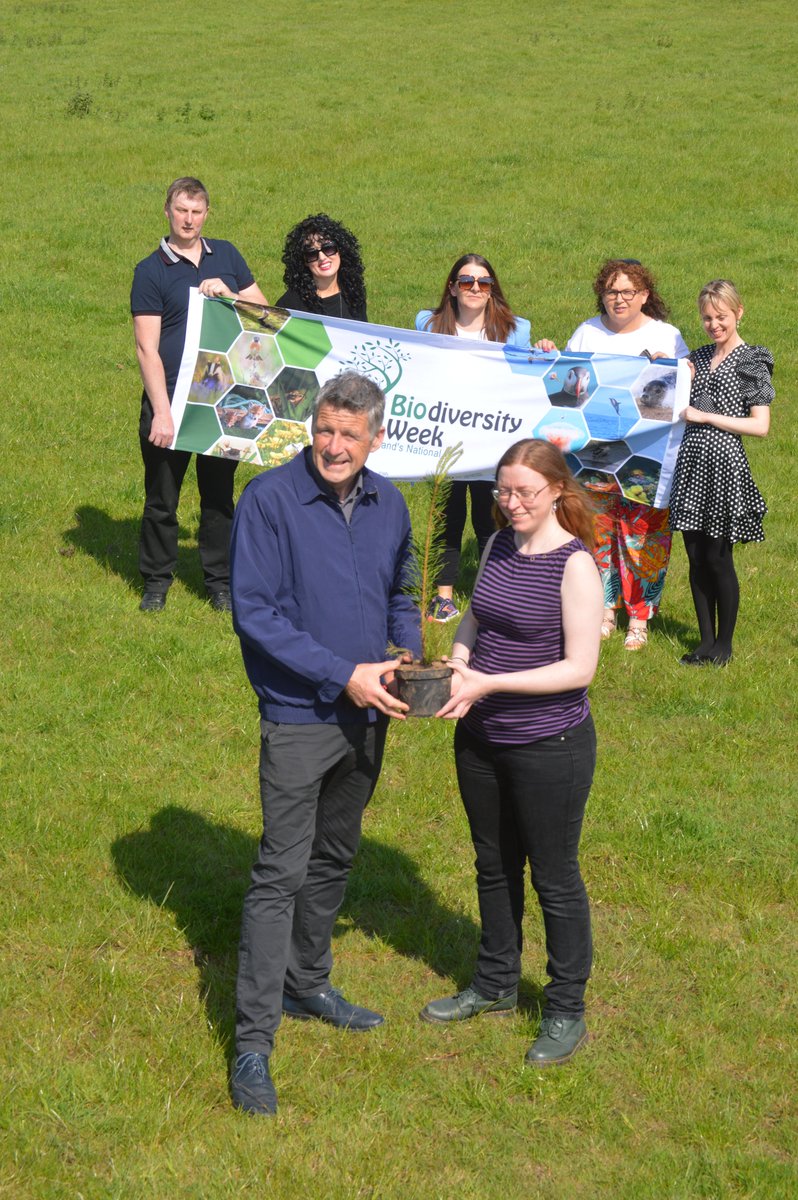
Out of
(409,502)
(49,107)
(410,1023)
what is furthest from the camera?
(49,107)

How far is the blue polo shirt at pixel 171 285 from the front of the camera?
982cm

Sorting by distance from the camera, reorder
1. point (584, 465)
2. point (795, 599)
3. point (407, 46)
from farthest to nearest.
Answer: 1. point (407, 46)
2. point (795, 599)
3. point (584, 465)

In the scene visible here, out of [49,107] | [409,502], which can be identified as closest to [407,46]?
[49,107]

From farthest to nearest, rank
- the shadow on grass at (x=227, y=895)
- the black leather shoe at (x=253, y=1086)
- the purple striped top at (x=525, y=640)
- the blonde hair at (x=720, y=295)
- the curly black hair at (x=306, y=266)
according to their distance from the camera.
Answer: the curly black hair at (x=306, y=266) < the blonde hair at (x=720, y=295) < the shadow on grass at (x=227, y=895) < the purple striped top at (x=525, y=640) < the black leather shoe at (x=253, y=1086)

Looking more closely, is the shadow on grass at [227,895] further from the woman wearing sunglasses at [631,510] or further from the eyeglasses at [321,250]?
the eyeglasses at [321,250]

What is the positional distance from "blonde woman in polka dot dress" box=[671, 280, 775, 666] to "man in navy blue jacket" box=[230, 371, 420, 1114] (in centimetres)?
456

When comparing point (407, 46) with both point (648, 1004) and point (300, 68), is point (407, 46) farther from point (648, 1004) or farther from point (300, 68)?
point (648, 1004)

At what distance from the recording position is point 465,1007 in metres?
5.87

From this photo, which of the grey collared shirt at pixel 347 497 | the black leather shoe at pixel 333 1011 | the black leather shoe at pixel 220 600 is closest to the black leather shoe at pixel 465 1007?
the black leather shoe at pixel 333 1011

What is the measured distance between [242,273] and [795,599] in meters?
4.99

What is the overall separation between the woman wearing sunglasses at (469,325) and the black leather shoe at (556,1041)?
4.57 meters

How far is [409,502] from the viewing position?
12.9 m

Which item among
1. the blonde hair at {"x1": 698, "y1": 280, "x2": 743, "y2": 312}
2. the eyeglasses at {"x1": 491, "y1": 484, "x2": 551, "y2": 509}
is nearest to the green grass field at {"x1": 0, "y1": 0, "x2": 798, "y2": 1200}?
the eyeglasses at {"x1": 491, "y1": 484, "x2": 551, "y2": 509}

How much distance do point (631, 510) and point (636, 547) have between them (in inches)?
11.0
